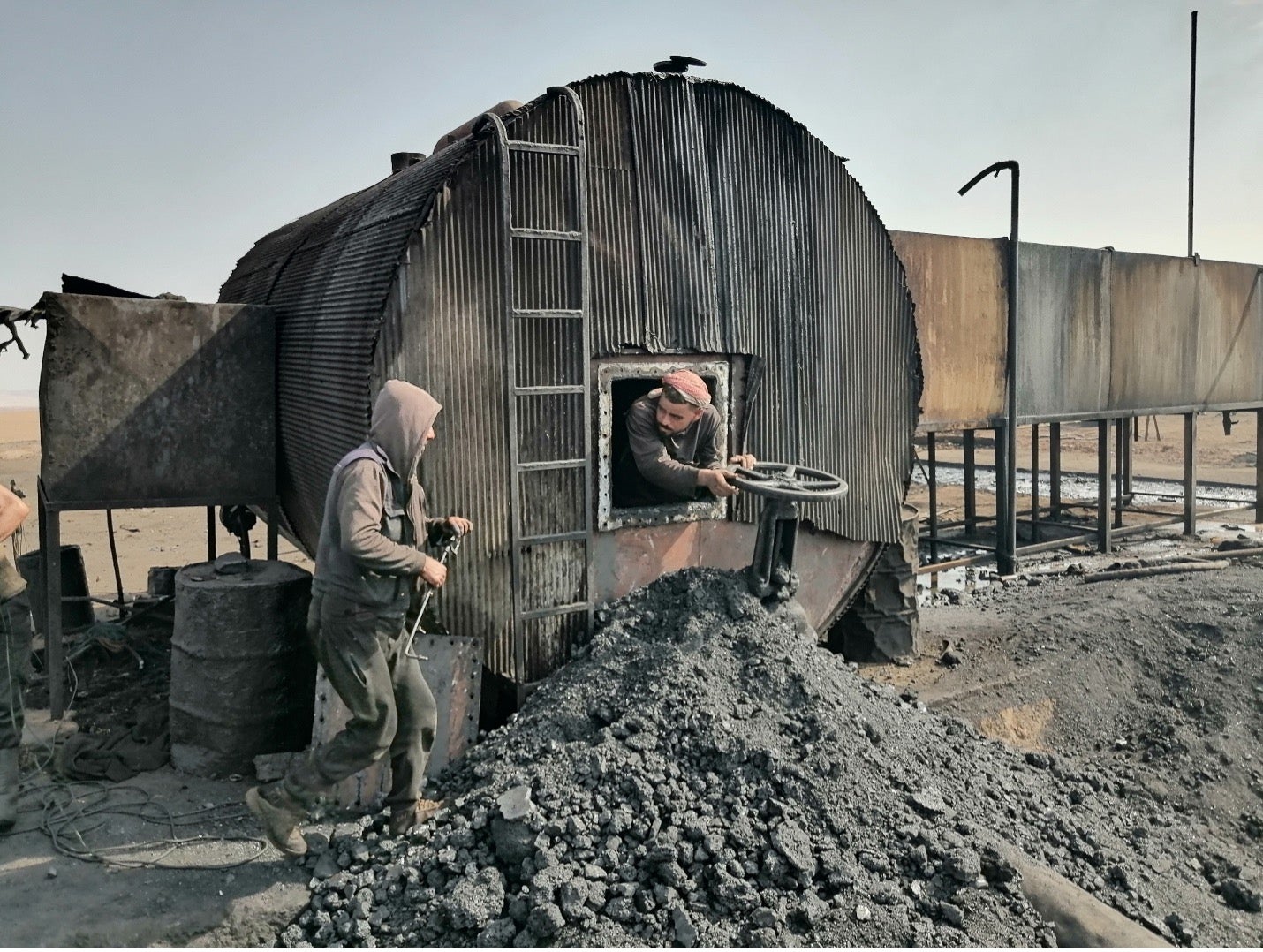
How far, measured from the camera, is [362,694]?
4695 millimetres

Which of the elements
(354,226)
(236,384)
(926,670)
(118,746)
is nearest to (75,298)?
(236,384)

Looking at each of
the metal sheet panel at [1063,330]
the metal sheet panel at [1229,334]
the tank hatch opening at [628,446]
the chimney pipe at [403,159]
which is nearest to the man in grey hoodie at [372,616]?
the tank hatch opening at [628,446]

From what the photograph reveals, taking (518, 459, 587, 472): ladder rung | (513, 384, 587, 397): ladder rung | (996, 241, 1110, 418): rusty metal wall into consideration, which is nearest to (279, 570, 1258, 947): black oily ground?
(518, 459, 587, 472): ladder rung

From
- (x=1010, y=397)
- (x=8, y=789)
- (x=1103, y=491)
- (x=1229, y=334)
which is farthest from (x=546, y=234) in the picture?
(x=1229, y=334)

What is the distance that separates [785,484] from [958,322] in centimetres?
598

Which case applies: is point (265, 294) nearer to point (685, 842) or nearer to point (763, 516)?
point (763, 516)

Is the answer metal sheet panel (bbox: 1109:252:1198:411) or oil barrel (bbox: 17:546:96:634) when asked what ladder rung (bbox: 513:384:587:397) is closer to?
oil barrel (bbox: 17:546:96:634)

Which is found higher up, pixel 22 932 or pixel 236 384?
pixel 236 384

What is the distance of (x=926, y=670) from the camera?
8.65 meters

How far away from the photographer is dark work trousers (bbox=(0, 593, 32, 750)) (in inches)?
209

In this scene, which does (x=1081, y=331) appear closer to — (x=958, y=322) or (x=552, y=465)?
(x=958, y=322)

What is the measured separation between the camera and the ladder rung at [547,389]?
5816 millimetres

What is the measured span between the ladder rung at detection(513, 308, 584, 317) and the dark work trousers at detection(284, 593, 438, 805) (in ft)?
6.41

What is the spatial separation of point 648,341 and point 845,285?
6.60 feet
